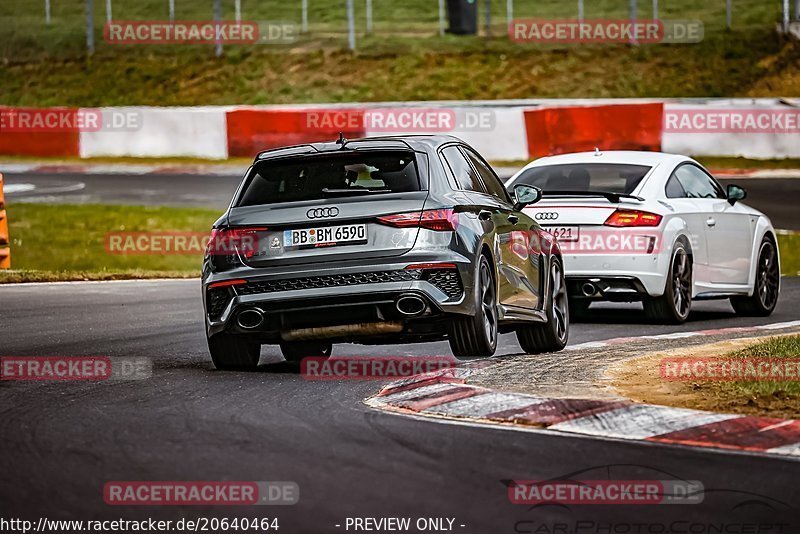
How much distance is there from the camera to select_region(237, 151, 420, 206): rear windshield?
34.2ft

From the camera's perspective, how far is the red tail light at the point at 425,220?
10180 mm

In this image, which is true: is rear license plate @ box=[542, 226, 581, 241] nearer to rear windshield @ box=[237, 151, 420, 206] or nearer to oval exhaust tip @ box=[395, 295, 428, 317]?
rear windshield @ box=[237, 151, 420, 206]

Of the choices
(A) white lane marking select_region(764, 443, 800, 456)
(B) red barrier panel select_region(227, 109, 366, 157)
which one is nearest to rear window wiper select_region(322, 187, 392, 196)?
(A) white lane marking select_region(764, 443, 800, 456)

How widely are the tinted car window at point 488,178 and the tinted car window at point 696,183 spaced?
3572 millimetres

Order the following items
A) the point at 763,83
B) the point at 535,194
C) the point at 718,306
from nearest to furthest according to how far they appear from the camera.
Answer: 1. the point at 535,194
2. the point at 718,306
3. the point at 763,83

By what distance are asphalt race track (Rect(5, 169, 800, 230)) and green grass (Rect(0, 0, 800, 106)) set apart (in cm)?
1391

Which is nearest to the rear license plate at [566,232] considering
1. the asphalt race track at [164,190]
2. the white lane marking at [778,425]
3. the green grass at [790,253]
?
the white lane marking at [778,425]

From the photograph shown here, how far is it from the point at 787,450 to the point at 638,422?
0.88 meters

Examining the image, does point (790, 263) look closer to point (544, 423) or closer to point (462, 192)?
point (462, 192)

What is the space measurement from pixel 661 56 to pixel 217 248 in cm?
3706

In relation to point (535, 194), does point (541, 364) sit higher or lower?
lower

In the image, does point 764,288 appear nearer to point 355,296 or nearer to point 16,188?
point 355,296

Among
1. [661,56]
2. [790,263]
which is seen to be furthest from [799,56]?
[790,263]

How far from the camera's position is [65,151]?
35.2 m
